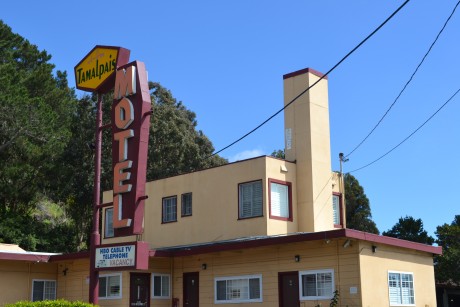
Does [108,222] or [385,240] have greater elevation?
[108,222]

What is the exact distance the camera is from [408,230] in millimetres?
43406

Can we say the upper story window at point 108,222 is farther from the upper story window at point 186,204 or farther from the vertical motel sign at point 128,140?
the vertical motel sign at point 128,140

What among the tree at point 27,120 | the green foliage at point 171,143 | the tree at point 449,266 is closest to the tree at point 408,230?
the tree at point 449,266

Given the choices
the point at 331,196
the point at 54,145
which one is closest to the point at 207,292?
the point at 331,196

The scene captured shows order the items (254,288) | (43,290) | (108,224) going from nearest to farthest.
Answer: (254,288)
(43,290)
(108,224)

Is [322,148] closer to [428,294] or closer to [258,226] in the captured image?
[258,226]

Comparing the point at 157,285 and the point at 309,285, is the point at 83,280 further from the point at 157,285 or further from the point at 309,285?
the point at 309,285

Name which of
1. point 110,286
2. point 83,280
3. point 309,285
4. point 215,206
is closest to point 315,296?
point 309,285

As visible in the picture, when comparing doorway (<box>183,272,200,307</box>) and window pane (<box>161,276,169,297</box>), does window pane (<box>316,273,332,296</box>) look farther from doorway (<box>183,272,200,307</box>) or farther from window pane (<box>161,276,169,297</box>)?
A: window pane (<box>161,276,169,297</box>)

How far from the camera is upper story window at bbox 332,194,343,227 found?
88.0ft

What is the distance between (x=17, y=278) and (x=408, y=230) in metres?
28.0

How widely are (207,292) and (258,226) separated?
125 inches

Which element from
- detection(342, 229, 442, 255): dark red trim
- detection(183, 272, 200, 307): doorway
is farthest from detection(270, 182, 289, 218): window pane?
detection(342, 229, 442, 255): dark red trim

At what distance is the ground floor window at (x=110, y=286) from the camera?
23.2 metres
